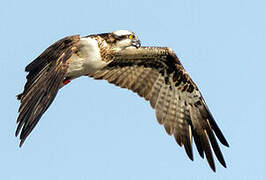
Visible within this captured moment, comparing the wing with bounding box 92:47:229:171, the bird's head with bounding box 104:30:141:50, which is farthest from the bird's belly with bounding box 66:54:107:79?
the wing with bounding box 92:47:229:171

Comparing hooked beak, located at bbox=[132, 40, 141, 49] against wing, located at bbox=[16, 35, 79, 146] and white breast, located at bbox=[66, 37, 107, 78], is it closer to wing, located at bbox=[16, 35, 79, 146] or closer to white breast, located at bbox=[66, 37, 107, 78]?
white breast, located at bbox=[66, 37, 107, 78]

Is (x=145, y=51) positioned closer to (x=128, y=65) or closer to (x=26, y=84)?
(x=128, y=65)

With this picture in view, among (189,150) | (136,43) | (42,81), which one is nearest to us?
(42,81)

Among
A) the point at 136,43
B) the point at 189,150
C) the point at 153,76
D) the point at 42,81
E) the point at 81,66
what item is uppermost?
the point at 136,43

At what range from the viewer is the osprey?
44.1ft

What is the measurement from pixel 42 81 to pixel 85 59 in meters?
1.71

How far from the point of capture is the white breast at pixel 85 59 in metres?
13.3

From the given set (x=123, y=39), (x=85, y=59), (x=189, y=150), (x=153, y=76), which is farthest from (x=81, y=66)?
(x=189, y=150)

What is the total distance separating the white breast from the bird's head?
0.44 metres

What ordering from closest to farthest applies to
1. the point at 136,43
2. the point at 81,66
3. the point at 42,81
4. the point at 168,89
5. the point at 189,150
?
the point at 42,81 → the point at 81,66 → the point at 136,43 → the point at 189,150 → the point at 168,89

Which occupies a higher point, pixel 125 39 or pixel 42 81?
pixel 125 39

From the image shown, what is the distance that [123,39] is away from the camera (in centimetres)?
1391

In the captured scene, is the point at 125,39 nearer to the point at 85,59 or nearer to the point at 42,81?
the point at 85,59

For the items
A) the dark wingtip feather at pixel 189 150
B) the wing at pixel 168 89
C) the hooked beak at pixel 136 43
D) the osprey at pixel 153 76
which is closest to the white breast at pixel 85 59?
the osprey at pixel 153 76
